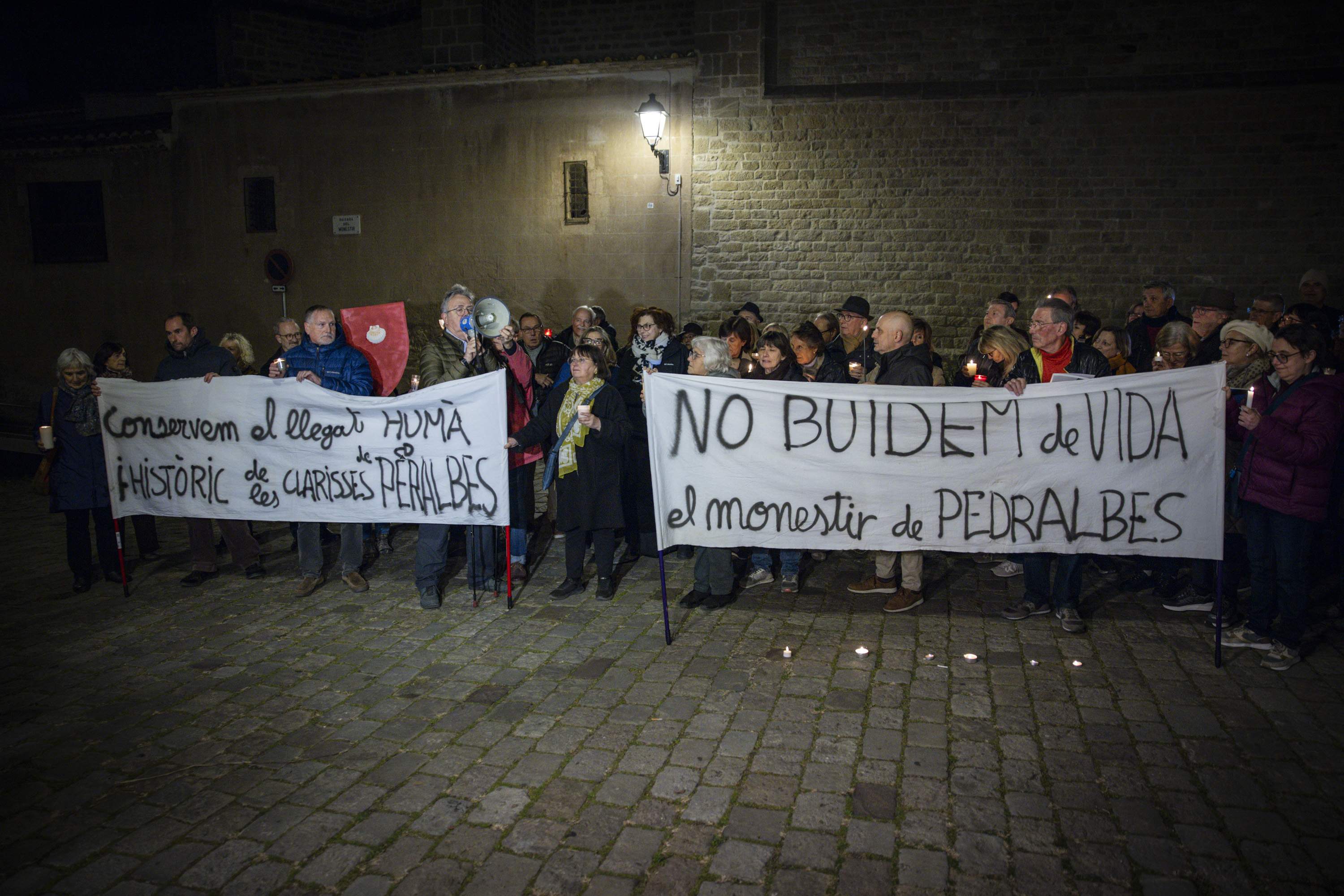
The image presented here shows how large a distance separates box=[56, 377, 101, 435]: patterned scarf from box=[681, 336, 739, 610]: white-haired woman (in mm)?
4433

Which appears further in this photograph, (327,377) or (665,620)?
(327,377)

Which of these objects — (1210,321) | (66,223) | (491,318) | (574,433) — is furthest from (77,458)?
(66,223)

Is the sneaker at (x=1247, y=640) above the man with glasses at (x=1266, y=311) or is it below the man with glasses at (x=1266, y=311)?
below

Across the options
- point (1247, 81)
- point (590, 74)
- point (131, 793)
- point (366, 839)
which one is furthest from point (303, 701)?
point (1247, 81)

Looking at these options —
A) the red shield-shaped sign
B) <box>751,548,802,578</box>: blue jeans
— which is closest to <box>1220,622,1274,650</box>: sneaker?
<box>751,548,802,578</box>: blue jeans

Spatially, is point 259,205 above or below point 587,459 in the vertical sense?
above

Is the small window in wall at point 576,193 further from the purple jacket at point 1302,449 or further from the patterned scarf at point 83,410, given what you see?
the purple jacket at point 1302,449

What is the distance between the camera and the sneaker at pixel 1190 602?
5.72m

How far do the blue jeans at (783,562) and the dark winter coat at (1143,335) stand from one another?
3.76 metres

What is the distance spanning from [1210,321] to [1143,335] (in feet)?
5.30

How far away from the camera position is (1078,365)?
18.3 feet

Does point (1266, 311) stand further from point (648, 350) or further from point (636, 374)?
point (636, 374)

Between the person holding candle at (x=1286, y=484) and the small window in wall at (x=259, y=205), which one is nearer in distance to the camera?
the person holding candle at (x=1286, y=484)

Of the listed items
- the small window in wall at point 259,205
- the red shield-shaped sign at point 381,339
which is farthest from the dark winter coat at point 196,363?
the small window in wall at point 259,205
